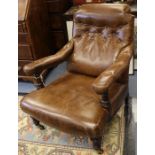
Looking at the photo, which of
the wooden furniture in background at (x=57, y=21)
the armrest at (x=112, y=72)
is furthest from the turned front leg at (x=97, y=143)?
the wooden furniture in background at (x=57, y=21)

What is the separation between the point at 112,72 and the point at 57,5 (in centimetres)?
141

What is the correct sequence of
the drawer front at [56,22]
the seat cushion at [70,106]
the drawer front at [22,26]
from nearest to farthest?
the seat cushion at [70,106] → the drawer front at [22,26] → the drawer front at [56,22]

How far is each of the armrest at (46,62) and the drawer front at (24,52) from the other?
62cm

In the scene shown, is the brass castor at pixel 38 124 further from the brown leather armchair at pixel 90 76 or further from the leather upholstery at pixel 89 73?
the leather upholstery at pixel 89 73

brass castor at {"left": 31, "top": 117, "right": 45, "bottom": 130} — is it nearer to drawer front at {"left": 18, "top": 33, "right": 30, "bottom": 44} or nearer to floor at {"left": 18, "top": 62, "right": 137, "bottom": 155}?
floor at {"left": 18, "top": 62, "right": 137, "bottom": 155}

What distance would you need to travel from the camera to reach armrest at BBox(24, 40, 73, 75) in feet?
5.32

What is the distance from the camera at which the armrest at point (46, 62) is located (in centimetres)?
162

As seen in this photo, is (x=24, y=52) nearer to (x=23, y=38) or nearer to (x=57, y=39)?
(x=23, y=38)

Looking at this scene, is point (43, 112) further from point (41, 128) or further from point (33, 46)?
point (33, 46)
